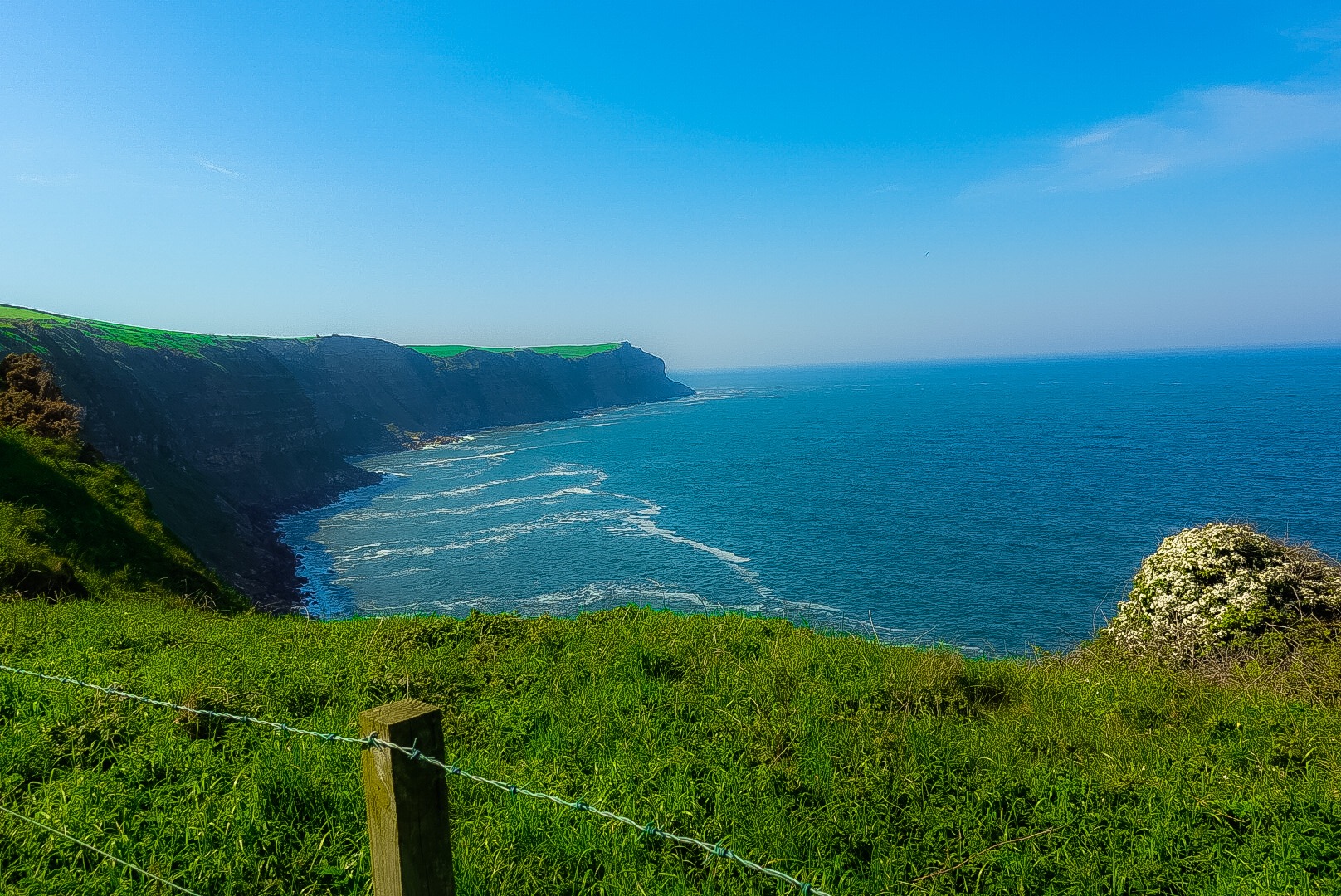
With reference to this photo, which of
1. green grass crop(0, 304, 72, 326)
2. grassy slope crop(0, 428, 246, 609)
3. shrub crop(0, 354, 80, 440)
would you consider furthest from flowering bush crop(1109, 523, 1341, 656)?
green grass crop(0, 304, 72, 326)

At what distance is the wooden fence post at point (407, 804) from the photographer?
276cm

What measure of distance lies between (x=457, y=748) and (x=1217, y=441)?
121 meters

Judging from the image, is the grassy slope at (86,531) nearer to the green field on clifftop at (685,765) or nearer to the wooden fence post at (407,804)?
the green field on clifftop at (685,765)

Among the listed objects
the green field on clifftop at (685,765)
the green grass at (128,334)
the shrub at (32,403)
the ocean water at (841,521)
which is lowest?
the ocean water at (841,521)

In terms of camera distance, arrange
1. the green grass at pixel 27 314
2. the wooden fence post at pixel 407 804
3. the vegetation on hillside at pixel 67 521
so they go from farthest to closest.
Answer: the green grass at pixel 27 314
the vegetation on hillside at pixel 67 521
the wooden fence post at pixel 407 804

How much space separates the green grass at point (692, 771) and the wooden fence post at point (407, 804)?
6.86ft

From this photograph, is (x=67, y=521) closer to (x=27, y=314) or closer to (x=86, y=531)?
(x=86, y=531)

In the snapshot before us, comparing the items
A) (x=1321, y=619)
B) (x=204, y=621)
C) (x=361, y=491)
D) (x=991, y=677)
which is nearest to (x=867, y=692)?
(x=991, y=677)

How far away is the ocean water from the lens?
148 ft

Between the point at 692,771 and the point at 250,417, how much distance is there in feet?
332

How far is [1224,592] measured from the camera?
12.6m

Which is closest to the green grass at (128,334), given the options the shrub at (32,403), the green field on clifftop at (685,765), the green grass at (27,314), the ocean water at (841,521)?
the green grass at (27,314)

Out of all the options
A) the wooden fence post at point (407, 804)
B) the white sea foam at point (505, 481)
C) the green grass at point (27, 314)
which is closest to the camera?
the wooden fence post at point (407, 804)

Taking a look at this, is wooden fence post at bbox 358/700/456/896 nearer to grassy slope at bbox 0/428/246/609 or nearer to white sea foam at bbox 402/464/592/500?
grassy slope at bbox 0/428/246/609
